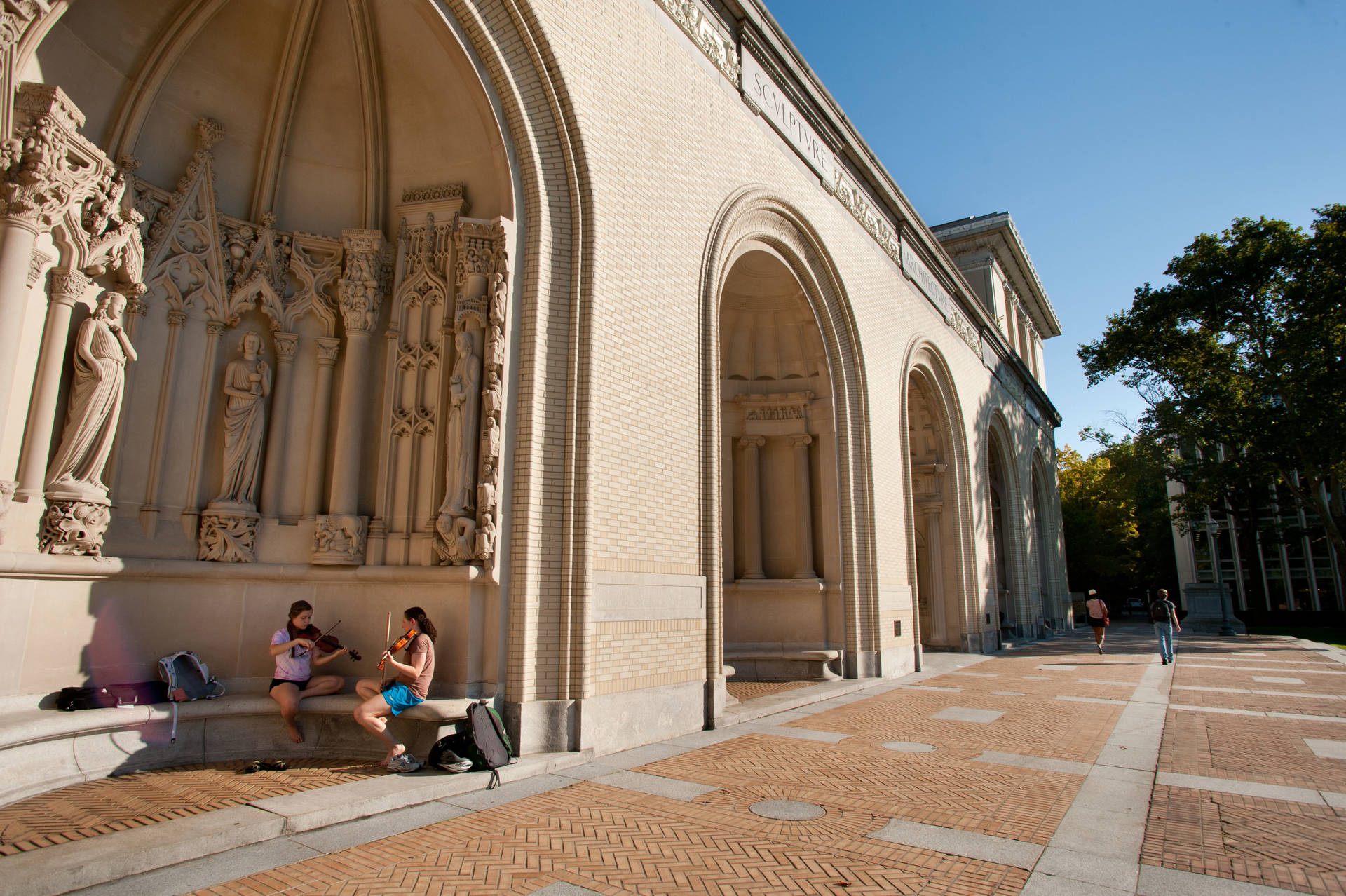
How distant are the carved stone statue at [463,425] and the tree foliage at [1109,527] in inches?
1593

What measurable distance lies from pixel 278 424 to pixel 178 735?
3060 millimetres

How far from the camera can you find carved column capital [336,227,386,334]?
8.04 meters

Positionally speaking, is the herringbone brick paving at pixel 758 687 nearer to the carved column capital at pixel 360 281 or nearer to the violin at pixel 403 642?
the violin at pixel 403 642

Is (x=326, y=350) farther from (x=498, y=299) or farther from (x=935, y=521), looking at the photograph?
(x=935, y=521)

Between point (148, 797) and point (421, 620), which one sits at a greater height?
point (421, 620)

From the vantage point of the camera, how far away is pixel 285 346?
7926 millimetres

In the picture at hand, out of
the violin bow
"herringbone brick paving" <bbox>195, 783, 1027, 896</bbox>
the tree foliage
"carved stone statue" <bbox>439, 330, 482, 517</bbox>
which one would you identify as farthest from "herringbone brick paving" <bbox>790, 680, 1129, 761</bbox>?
the tree foliage

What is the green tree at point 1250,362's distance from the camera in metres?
24.4

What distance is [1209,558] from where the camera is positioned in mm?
43156

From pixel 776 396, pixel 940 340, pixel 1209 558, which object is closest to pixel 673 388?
pixel 776 396

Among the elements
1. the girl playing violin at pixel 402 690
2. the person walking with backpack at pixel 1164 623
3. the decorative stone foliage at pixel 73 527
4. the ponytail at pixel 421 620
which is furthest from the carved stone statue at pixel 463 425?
the person walking with backpack at pixel 1164 623

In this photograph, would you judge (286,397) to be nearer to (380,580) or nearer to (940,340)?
(380,580)

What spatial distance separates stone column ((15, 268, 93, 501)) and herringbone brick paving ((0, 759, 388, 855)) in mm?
2321

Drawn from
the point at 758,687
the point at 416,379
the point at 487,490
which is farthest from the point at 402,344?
the point at 758,687
